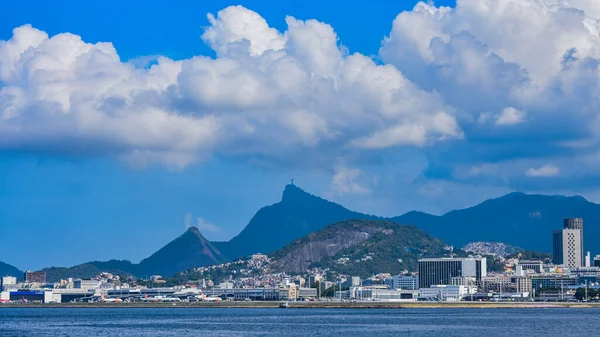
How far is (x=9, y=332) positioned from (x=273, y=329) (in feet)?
85.8

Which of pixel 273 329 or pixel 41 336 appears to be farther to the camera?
pixel 273 329

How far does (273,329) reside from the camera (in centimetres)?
10381

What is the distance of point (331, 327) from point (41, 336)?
100 feet

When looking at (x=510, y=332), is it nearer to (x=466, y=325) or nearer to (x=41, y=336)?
(x=466, y=325)

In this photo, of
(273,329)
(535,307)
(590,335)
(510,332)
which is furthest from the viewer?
(535,307)

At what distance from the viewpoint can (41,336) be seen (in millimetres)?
90562

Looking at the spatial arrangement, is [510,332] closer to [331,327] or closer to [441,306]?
[331,327]

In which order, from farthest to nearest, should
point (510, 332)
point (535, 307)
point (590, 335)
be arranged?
point (535, 307)
point (510, 332)
point (590, 335)

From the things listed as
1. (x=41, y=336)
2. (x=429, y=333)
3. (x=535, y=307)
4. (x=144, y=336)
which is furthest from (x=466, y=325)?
(x=535, y=307)

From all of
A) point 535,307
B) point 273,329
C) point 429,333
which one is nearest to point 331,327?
point 273,329

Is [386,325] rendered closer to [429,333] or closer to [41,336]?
[429,333]

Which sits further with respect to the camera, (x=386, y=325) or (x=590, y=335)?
(x=386, y=325)

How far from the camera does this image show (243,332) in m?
97.2

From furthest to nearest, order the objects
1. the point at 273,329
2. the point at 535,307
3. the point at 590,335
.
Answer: the point at 535,307
the point at 273,329
the point at 590,335
